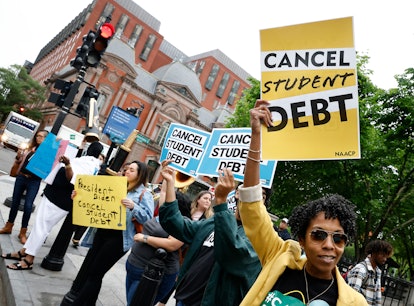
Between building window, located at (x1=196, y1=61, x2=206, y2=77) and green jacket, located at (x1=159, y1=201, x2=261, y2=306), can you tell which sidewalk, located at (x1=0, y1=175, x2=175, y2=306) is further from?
building window, located at (x1=196, y1=61, x2=206, y2=77)

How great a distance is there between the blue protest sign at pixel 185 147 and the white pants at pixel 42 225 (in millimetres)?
2235

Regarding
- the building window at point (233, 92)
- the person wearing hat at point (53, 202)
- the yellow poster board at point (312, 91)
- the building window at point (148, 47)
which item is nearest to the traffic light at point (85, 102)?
the person wearing hat at point (53, 202)

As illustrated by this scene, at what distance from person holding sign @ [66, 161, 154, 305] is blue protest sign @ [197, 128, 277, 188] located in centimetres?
156

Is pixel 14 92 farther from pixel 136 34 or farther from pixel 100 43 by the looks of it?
pixel 100 43

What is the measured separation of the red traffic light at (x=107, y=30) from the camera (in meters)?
6.22

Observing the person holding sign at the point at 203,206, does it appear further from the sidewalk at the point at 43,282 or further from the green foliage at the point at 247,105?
the green foliage at the point at 247,105

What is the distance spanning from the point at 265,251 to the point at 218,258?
0.35 metres

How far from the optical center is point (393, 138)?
12.0m

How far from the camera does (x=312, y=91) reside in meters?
2.52

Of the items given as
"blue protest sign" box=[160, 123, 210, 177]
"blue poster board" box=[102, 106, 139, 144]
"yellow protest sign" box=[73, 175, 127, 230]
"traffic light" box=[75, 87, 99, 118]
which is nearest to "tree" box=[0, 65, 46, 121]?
"blue poster board" box=[102, 106, 139, 144]

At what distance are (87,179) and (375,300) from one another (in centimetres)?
443

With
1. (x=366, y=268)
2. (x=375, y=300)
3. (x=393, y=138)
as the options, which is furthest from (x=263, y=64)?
(x=393, y=138)

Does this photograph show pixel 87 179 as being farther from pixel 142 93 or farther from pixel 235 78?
pixel 235 78

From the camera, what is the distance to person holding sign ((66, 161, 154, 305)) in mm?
3584
